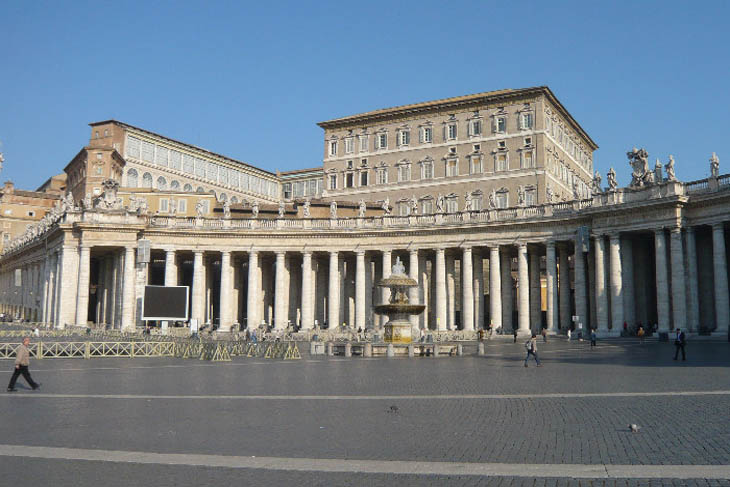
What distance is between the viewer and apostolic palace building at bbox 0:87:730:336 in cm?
5353

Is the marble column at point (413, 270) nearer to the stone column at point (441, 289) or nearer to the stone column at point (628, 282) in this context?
the stone column at point (441, 289)

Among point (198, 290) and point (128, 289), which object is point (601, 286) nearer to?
point (198, 290)

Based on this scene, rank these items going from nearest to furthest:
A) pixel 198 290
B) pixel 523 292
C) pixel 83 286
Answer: pixel 523 292 → pixel 83 286 → pixel 198 290

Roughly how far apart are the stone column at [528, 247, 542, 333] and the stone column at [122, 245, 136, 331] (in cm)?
3824

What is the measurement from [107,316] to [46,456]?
220 feet

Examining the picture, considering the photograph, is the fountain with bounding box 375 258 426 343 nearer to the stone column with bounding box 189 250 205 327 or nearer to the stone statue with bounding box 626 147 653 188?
the stone statue with bounding box 626 147 653 188

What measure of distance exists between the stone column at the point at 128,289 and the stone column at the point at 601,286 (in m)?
41.9

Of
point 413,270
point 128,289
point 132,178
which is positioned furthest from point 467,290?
point 132,178

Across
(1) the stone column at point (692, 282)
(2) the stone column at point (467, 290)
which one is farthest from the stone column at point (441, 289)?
(1) the stone column at point (692, 282)

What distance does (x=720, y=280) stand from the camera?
160 feet

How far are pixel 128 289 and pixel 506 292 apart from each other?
120 ft

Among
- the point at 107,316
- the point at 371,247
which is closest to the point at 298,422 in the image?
the point at 371,247

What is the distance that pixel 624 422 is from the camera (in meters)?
14.6

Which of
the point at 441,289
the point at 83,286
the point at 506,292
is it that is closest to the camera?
the point at 83,286
